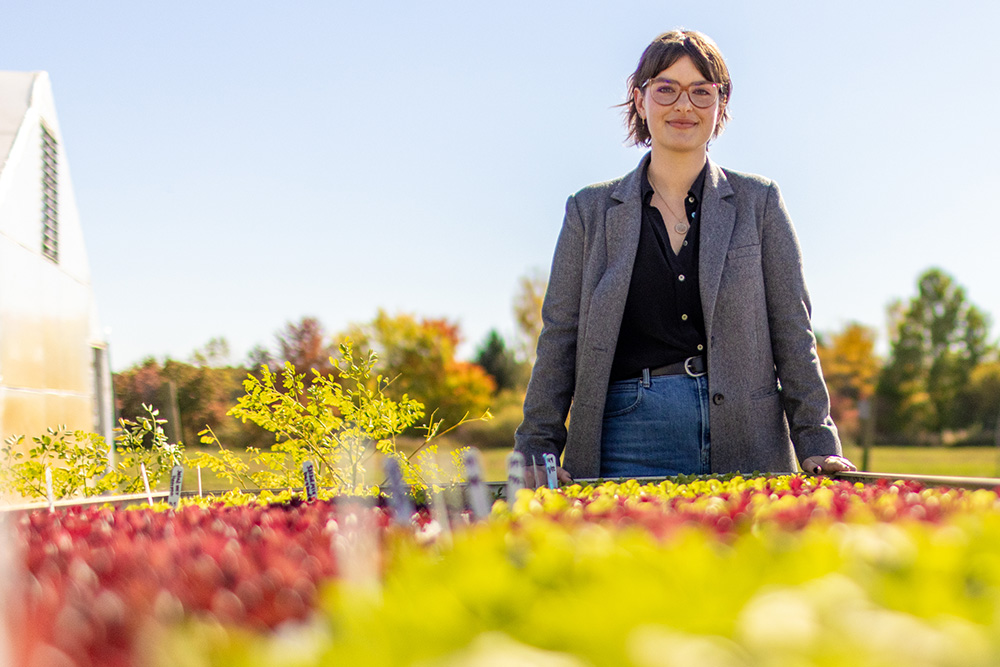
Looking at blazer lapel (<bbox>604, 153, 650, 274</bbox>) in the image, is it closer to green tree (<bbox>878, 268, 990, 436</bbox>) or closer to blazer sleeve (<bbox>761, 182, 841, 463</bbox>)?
blazer sleeve (<bbox>761, 182, 841, 463</bbox>)

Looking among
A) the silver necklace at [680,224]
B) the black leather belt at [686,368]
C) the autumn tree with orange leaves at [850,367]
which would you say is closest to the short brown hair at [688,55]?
the silver necklace at [680,224]

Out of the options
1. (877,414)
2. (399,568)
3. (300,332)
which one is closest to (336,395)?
(399,568)

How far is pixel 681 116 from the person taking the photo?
2.58m

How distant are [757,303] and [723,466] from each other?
0.51 metres

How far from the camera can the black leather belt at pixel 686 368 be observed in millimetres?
2613

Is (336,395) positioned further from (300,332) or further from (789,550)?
(300,332)

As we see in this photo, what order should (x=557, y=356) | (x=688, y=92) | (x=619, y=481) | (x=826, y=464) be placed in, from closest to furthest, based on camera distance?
1. (x=619, y=481)
2. (x=826, y=464)
3. (x=688, y=92)
4. (x=557, y=356)

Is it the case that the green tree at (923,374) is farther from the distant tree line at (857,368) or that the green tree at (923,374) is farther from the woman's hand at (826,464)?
the woman's hand at (826,464)

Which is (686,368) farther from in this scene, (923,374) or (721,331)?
(923,374)

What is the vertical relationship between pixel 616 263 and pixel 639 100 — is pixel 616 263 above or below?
below

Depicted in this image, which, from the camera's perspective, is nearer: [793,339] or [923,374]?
[793,339]

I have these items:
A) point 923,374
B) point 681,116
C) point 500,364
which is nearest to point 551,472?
point 681,116

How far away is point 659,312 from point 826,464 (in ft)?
2.11

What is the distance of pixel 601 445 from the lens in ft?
8.82
